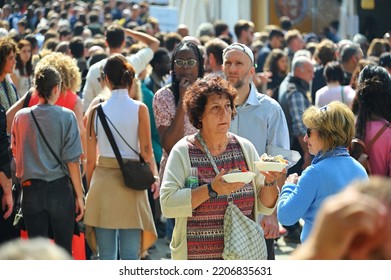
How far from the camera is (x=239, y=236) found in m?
4.95

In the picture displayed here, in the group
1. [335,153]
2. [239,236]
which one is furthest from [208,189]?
[335,153]

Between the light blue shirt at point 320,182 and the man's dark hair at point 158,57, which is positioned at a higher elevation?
the light blue shirt at point 320,182

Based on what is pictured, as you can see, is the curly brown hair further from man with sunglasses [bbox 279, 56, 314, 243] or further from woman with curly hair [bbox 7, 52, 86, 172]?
man with sunglasses [bbox 279, 56, 314, 243]

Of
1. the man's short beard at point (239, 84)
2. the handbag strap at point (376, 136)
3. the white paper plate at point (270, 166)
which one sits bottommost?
the handbag strap at point (376, 136)

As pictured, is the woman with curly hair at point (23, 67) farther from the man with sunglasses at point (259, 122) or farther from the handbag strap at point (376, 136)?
the handbag strap at point (376, 136)

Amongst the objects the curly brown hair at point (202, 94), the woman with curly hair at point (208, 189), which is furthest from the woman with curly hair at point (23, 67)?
the woman with curly hair at point (208, 189)

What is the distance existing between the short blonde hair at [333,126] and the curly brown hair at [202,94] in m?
0.50

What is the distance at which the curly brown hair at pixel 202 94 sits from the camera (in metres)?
5.20

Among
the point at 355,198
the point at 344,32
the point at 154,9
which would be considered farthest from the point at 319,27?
the point at 355,198

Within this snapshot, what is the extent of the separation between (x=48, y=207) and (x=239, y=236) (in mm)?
2107

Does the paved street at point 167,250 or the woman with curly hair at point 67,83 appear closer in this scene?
the woman with curly hair at point 67,83

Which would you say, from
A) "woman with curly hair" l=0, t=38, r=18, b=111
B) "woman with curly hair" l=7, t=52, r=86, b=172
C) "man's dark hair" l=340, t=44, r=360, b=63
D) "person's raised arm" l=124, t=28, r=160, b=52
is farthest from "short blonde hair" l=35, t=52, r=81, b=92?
"man's dark hair" l=340, t=44, r=360, b=63

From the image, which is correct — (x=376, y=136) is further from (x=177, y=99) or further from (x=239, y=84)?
(x=177, y=99)

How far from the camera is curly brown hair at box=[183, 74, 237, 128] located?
5.20 meters
